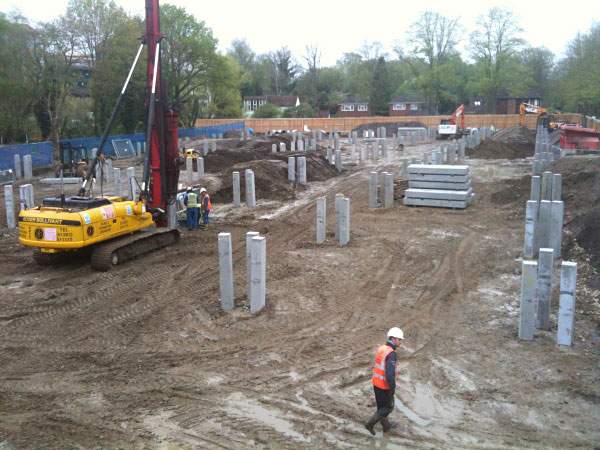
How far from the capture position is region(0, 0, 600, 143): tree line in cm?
3828

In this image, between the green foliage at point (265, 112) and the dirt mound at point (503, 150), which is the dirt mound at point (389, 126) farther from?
the dirt mound at point (503, 150)

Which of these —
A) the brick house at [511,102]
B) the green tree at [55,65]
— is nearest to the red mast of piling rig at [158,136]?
the green tree at [55,65]

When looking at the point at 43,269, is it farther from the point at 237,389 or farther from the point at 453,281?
the point at 453,281

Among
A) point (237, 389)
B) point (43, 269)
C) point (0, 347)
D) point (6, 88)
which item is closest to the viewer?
point (237, 389)

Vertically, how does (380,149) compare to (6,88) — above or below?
below

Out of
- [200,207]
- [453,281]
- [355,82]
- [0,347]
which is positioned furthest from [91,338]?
[355,82]

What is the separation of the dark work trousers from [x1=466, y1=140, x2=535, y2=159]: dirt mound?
29091mm

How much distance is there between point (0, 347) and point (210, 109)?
209ft

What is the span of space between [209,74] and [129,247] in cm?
4532

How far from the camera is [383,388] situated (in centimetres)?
679

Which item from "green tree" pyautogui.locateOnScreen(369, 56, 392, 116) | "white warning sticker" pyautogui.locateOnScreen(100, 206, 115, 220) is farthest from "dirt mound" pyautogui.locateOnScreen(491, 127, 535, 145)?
"green tree" pyautogui.locateOnScreen(369, 56, 392, 116)

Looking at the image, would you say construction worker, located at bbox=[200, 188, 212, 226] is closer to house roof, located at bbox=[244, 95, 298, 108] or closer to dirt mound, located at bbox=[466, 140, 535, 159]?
dirt mound, located at bbox=[466, 140, 535, 159]

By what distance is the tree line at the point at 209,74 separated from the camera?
38281 millimetres

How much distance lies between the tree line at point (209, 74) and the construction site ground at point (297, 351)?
992 centimetres
